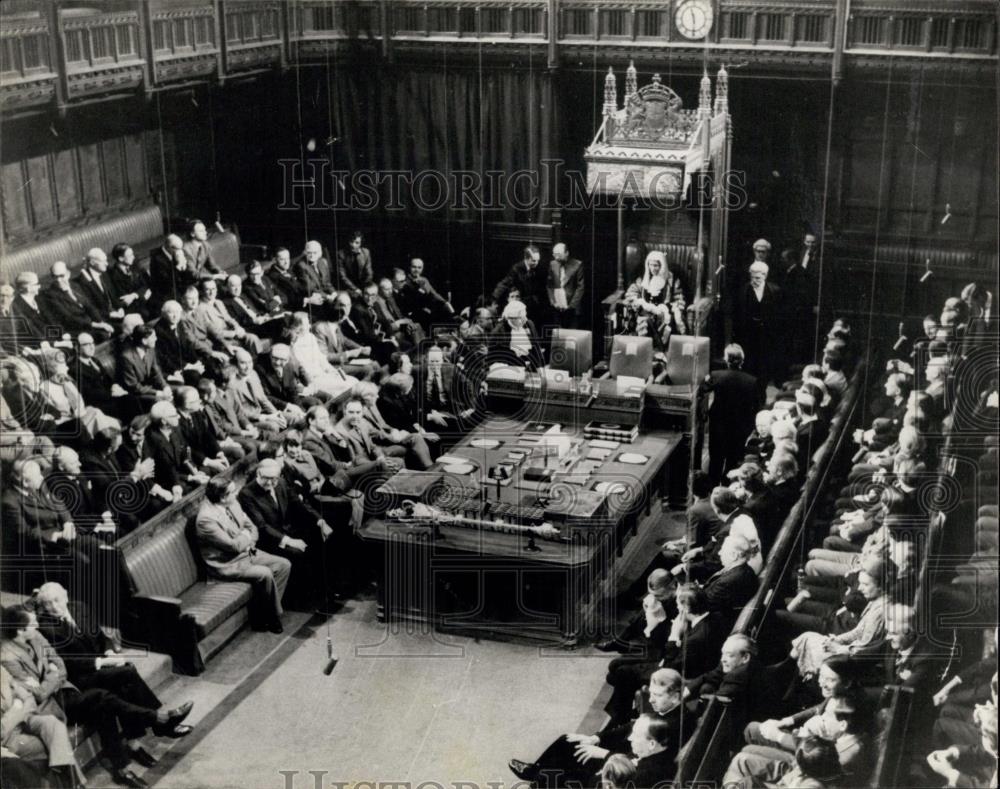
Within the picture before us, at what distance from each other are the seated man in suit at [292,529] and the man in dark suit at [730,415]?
3.28 meters

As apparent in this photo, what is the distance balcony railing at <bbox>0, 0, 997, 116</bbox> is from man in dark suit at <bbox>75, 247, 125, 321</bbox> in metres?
1.27

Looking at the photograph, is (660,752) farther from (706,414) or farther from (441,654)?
(706,414)

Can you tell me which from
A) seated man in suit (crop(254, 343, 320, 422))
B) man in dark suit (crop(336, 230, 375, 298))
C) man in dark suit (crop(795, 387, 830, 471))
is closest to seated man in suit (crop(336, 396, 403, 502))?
seated man in suit (crop(254, 343, 320, 422))

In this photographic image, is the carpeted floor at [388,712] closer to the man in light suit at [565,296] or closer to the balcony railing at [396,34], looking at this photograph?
the man in light suit at [565,296]

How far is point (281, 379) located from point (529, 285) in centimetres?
241

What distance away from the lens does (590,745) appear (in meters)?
8.41

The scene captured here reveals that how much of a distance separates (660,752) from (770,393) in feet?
13.1

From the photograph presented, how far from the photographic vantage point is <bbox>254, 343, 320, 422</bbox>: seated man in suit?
37.4ft

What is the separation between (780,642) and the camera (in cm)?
888

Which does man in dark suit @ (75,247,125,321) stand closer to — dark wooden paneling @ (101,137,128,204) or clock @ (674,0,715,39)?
dark wooden paneling @ (101,137,128,204)

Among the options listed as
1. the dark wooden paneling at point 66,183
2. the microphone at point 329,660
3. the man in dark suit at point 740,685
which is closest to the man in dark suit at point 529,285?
the microphone at point 329,660

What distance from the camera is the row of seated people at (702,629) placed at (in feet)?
27.5

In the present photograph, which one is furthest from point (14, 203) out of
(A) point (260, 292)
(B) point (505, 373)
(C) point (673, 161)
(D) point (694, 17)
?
(D) point (694, 17)

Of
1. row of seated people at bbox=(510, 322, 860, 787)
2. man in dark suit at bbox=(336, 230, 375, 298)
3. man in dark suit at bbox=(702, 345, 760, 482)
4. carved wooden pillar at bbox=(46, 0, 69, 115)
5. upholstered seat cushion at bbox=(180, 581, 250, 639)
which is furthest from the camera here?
man in dark suit at bbox=(336, 230, 375, 298)
